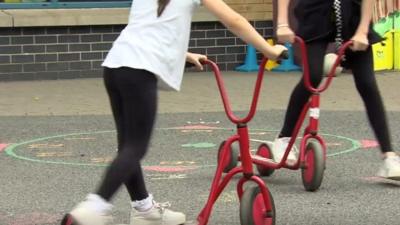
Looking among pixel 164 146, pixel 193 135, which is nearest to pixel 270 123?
pixel 193 135

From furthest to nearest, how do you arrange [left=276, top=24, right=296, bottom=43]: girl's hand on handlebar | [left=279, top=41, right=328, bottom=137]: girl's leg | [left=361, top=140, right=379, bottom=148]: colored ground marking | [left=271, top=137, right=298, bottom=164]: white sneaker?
[left=361, top=140, right=379, bottom=148]: colored ground marking
[left=271, top=137, right=298, bottom=164]: white sneaker
[left=279, top=41, right=328, bottom=137]: girl's leg
[left=276, top=24, right=296, bottom=43]: girl's hand on handlebar

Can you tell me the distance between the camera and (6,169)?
5945 millimetres

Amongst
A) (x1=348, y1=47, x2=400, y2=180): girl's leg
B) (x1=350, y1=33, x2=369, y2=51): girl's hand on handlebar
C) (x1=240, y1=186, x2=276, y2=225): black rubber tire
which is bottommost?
(x1=240, y1=186, x2=276, y2=225): black rubber tire

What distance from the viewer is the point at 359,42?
15.9 ft

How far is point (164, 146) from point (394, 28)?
19.9 ft

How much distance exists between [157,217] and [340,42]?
5.72 feet

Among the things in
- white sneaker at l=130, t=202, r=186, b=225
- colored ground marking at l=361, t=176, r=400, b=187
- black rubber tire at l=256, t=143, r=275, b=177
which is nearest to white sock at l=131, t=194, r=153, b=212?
white sneaker at l=130, t=202, r=186, b=225

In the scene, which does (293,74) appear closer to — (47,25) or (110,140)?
(47,25)

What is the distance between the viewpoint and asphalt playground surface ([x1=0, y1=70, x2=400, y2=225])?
15.7 feet

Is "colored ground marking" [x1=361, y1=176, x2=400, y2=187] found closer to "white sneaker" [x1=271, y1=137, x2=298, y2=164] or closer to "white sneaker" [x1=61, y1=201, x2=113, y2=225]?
"white sneaker" [x1=271, y1=137, x2=298, y2=164]

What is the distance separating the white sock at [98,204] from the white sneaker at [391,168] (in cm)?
217

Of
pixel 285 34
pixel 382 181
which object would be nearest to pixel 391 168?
pixel 382 181

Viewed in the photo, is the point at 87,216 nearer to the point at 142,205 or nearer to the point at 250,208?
the point at 142,205

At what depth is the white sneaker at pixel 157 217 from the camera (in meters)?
4.23
